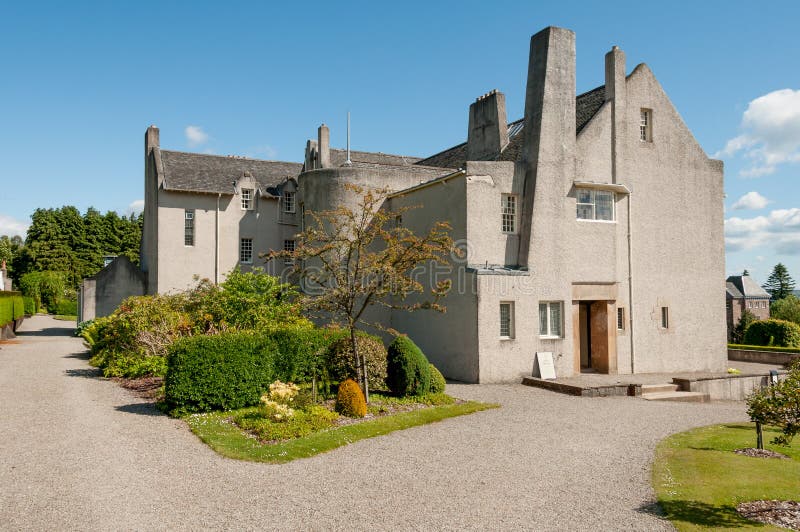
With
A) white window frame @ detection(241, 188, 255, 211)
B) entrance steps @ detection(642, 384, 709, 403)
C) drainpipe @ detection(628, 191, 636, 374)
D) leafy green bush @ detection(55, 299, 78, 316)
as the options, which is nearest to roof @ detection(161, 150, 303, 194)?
white window frame @ detection(241, 188, 255, 211)

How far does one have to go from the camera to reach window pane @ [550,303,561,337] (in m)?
21.0

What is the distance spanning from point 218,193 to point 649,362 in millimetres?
24798

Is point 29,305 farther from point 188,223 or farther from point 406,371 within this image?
point 406,371

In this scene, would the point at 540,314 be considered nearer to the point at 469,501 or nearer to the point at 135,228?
the point at 469,501

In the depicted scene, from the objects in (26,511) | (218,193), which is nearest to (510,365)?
(26,511)

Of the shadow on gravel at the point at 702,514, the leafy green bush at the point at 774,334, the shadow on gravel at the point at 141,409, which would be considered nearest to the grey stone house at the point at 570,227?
the shadow on gravel at the point at 141,409

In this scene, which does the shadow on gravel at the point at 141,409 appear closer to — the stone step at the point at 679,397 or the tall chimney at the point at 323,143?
the stone step at the point at 679,397

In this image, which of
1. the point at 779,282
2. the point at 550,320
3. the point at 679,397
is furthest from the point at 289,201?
the point at 779,282

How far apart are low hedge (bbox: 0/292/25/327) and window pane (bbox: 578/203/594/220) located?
112 ft

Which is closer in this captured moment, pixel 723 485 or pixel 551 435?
pixel 723 485

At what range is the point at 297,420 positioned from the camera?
13.2 metres

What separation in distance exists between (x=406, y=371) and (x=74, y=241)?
247 ft

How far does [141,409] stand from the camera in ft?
48.9

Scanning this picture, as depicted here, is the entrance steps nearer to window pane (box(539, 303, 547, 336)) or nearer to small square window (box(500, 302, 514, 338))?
window pane (box(539, 303, 547, 336))
